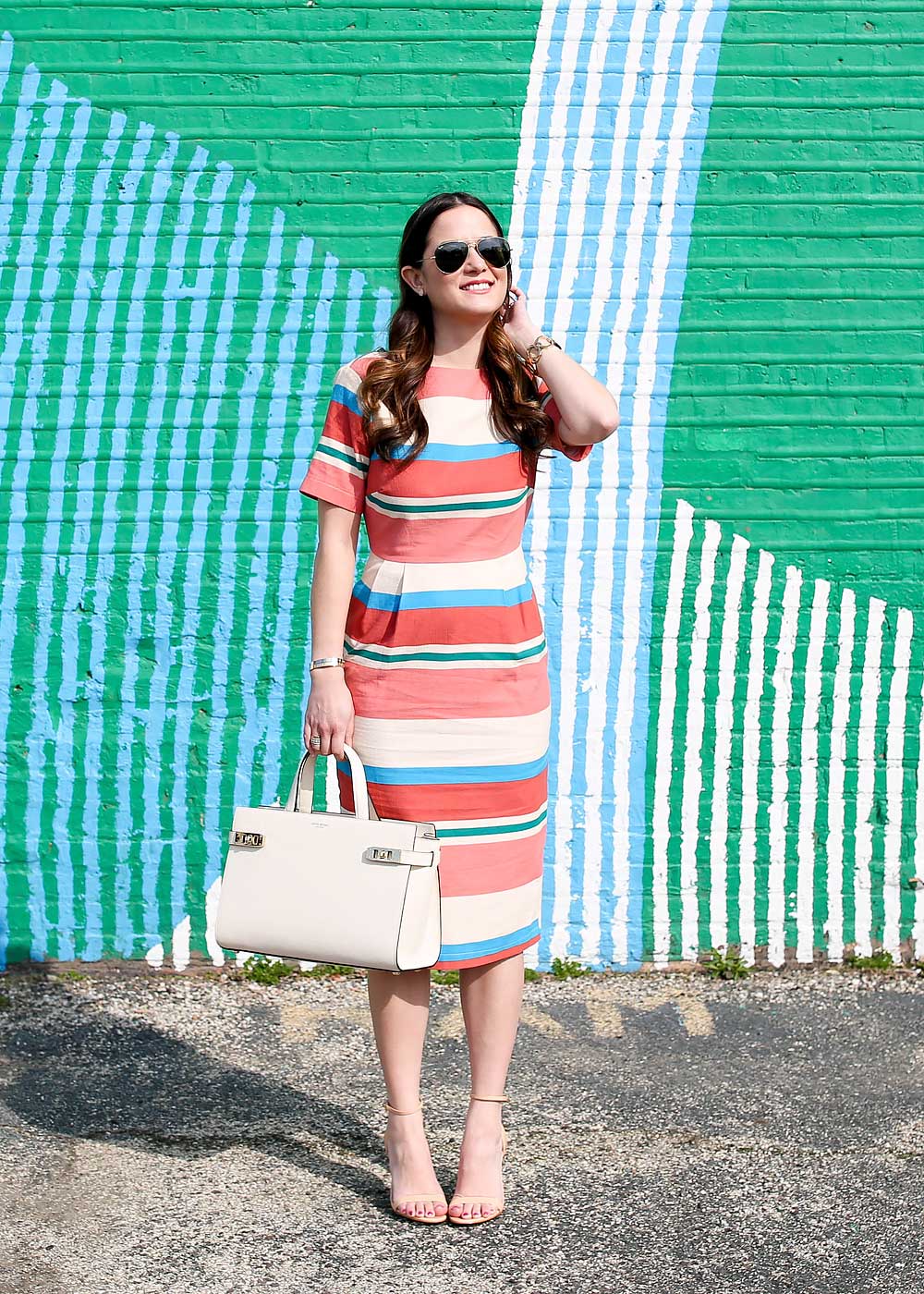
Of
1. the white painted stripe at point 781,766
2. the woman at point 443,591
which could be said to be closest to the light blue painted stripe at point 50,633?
the woman at point 443,591

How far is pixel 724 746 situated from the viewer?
179 inches

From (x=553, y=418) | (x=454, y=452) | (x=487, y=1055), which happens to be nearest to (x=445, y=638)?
(x=454, y=452)

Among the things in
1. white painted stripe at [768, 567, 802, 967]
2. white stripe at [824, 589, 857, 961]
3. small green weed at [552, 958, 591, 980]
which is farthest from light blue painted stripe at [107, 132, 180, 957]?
white stripe at [824, 589, 857, 961]

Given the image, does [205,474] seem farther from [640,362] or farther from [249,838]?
[249,838]

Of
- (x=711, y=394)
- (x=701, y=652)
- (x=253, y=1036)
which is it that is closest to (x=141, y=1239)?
(x=253, y=1036)

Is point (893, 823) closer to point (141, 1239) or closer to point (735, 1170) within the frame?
point (735, 1170)

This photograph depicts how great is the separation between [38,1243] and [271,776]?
1707 millimetres

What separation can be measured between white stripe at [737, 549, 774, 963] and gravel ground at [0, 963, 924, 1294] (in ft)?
0.60

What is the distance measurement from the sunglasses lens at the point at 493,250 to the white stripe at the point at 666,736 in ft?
5.47

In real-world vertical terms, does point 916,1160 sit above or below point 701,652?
below

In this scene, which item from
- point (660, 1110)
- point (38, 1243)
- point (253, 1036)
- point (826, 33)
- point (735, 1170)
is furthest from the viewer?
point (826, 33)

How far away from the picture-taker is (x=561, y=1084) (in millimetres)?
3844

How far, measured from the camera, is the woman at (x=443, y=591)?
3035 millimetres

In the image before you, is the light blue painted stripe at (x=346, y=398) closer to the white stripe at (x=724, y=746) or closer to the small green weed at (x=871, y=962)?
the white stripe at (x=724, y=746)
